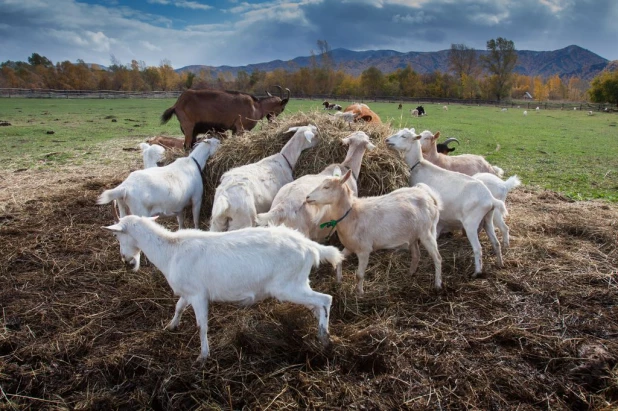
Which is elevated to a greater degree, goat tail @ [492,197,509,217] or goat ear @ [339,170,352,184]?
goat ear @ [339,170,352,184]

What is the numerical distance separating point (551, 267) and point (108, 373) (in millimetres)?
5398

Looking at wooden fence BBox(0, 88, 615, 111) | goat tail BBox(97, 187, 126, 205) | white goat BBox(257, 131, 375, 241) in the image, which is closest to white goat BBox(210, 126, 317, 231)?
white goat BBox(257, 131, 375, 241)

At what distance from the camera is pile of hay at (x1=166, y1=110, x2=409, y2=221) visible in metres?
7.03

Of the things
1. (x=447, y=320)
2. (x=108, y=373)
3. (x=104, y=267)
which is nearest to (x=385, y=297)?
(x=447, y=320)

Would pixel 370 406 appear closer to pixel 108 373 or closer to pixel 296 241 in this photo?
pixel 296 241

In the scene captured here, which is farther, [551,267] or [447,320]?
[551,267]

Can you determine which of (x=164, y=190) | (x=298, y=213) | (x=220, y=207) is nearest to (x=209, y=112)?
(x=164, y=190)

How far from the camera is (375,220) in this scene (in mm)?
5070

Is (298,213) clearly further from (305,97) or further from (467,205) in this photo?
(305,97)

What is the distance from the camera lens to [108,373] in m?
3.58

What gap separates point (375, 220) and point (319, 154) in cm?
257

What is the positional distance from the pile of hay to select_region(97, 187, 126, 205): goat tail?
1943mm

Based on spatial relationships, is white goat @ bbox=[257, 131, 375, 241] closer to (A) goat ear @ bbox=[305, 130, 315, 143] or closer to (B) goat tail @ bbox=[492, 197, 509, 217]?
(A) goat ear @ bbox=[305, 130, 315, 143]

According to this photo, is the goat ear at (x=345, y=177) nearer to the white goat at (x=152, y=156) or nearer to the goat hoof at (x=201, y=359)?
the goat hoof at (x=201, y=359)
